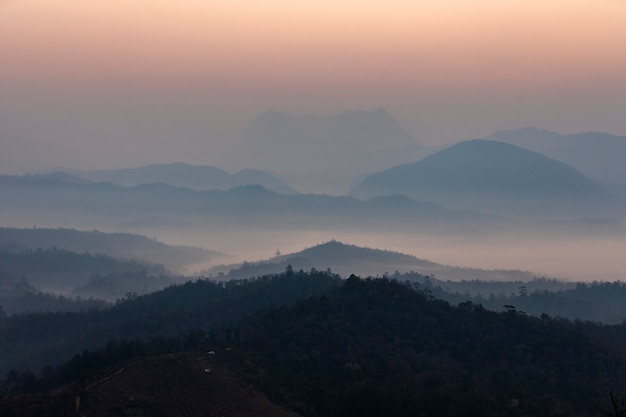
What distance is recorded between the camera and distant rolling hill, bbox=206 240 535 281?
550ft

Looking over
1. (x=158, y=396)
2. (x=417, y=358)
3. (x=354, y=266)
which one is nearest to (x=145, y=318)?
(x=417, y=358)

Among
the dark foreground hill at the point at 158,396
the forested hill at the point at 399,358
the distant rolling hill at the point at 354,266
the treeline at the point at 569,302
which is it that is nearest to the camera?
the dark foreground hill at the point at 158,396

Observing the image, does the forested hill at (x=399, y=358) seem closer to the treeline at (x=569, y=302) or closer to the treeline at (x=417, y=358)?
the treeline at (x=417, y=358)

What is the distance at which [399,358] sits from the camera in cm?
5262

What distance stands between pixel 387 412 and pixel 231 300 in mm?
41114

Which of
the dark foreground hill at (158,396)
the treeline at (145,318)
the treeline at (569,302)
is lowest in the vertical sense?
the dark foreground hill at (158,396)

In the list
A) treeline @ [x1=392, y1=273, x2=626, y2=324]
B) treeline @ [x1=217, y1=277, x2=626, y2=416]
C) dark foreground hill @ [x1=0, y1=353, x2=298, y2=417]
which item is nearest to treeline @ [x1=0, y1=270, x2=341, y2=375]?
treeline @ [x1=217, y1=277, x2=626, y2=416]

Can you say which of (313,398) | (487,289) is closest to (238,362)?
(313,398)

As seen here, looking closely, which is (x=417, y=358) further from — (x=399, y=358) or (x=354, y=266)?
(x=354, y=266)

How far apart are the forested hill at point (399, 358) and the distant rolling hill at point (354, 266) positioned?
9786 centimetres

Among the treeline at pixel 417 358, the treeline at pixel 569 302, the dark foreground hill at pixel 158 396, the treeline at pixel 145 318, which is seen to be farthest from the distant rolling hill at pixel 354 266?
the dark foreground hill at pixel 158 396

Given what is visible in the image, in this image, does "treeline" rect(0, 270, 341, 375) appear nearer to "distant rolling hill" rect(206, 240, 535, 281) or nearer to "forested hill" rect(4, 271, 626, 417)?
"forested hill" rect(4, 271, 626, 417)

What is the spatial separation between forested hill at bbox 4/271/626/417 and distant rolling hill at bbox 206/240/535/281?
9786 cm

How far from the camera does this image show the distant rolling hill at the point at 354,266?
168 meters
